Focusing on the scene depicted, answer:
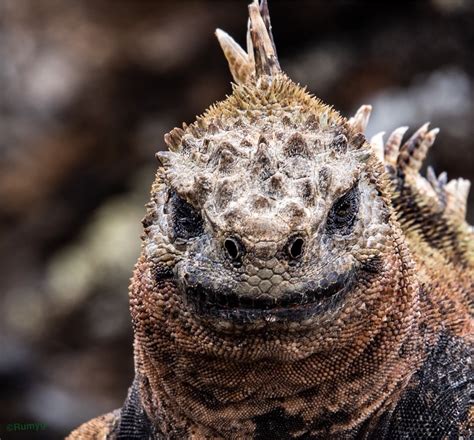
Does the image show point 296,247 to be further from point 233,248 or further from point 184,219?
point 184,219

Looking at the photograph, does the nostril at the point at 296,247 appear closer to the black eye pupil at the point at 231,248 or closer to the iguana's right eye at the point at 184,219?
the black eye pupil at the point at 231,248

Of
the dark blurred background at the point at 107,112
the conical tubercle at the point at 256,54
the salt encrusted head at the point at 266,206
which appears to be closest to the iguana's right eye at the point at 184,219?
the salt encrusted head at the point at 266,206

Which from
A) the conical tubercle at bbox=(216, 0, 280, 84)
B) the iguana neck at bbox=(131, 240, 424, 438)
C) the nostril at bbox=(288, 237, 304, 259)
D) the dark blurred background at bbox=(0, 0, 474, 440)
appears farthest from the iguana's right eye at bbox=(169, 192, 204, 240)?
the dark blurred background at bbox=(0, 0, 474, 440)

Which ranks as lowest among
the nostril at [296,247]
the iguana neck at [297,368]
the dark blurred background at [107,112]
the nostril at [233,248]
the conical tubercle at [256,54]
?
the iguana neck at [297,368]

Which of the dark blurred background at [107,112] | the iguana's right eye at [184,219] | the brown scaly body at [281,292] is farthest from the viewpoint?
the dark blurred background at [107,112]

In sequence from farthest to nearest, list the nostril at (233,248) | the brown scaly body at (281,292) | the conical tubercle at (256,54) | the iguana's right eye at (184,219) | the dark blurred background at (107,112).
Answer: the dark blurred background at (107,112) < the conical tubercle at (256,54) < the iguana's right eye at (184,219) < the brown scaly body at (281,292) < the nostril at (233,248)

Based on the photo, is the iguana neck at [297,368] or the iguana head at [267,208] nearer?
the iguana head at [267,208]

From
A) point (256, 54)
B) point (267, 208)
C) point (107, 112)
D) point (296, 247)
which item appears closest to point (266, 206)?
point (267, 208)

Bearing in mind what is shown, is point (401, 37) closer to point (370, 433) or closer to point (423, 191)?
point (423, 191)
